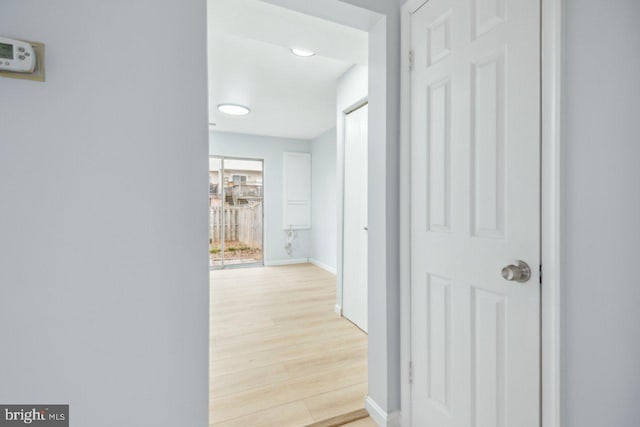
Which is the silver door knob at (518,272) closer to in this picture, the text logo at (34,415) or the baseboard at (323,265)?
the text logo at (34,415)

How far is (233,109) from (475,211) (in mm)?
3719

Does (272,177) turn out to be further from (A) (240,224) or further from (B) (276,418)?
(B) (276,418)

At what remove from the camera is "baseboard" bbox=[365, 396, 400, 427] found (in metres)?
1.53

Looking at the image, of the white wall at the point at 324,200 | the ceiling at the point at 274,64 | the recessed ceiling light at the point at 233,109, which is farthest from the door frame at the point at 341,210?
the white wall at the point at 324,200

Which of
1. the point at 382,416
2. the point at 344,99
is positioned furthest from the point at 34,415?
the point at 344,99

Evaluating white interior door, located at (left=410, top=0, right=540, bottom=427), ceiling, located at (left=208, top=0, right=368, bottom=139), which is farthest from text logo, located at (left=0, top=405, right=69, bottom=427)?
ceiling, located at (left=208, top=0, right=368, bottom=139)

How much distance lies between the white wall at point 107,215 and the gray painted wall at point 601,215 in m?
1.27

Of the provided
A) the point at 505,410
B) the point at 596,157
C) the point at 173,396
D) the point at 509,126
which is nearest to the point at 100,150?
the point at 173,396

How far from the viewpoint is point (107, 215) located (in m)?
1.08

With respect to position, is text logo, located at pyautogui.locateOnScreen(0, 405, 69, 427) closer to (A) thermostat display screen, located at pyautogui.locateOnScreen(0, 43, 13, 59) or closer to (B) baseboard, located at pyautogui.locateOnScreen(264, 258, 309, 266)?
(A) thermostat display screen, located at pyautogui.locateOnScreen(0, 43, 13, 59)

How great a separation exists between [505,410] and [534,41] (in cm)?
127

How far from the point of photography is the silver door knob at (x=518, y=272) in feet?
3.20

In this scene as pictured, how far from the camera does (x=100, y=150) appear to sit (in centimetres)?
107

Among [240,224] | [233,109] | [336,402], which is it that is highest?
[233,109]
